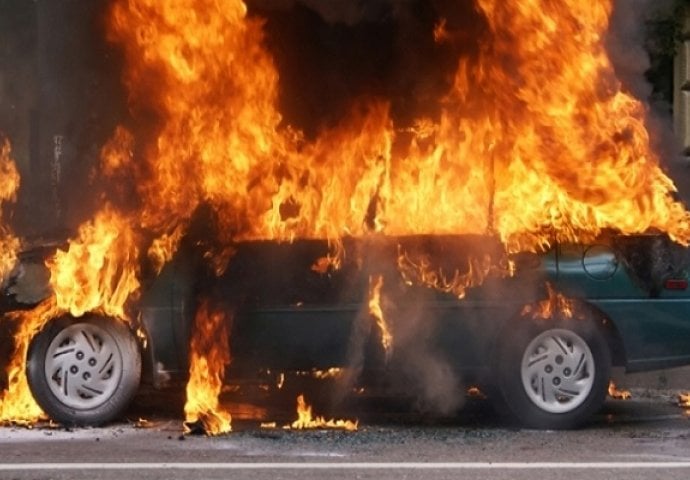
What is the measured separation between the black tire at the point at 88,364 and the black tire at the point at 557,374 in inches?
89.6

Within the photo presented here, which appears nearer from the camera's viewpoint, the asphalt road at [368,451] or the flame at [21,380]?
the asphalt road at [368,451]

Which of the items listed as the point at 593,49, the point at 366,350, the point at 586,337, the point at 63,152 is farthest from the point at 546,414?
the point at 63,152

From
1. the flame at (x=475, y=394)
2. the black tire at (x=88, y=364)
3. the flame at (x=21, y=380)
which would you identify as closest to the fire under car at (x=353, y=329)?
the black tire at (x=88, y=364)

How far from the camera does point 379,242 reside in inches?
345

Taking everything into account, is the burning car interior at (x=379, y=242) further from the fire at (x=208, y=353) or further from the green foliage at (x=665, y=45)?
the green foliage at (x=665, y=45)

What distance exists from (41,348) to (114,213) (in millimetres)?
1053

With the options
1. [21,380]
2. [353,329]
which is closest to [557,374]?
[353,329]

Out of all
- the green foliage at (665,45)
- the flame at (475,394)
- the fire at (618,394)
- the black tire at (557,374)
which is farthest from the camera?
the green foliage at (665,45)

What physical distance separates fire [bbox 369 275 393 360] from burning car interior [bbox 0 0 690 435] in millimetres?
11

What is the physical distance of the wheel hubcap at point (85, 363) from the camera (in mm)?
8703

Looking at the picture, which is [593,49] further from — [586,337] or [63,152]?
[63,152]

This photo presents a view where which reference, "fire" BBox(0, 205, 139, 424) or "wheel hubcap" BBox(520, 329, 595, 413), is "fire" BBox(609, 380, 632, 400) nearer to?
"wheel hubcap" BBox(520, 329, 595, 413)

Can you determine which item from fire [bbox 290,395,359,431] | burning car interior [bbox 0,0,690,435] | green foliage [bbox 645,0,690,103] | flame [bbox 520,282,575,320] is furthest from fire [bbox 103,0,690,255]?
green foliage [bbox 645,0,690,103]

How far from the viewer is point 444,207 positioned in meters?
9.22
